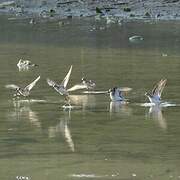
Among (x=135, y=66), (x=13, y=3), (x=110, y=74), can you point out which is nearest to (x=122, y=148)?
(x=110, y=74)

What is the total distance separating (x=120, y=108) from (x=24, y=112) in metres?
1.00

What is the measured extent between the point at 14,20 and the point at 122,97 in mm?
18903

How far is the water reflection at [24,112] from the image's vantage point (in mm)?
8005

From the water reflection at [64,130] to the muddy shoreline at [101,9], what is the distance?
52.3 ft

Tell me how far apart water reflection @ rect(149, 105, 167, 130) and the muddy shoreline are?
15.2 meters

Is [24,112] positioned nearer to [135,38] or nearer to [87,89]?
[87,89]

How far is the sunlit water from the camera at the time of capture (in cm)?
602

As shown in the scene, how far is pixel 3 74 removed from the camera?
11586mm

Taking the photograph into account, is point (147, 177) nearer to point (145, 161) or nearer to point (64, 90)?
point (145, 161)

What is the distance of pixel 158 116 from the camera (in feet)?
26.5

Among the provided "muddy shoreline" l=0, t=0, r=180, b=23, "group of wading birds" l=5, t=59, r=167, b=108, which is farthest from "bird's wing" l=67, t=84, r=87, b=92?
"muddy shoreline" l=0, t=0, r=180, b=23

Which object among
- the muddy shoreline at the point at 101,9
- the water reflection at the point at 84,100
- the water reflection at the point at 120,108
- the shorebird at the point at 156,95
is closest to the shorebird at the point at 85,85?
the water reflection at the point at 84,100

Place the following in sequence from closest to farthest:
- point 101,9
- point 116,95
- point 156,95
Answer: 1. point 156,95
2. point 116,95
3. point 101,9

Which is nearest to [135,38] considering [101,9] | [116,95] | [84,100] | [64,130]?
[84,100]
